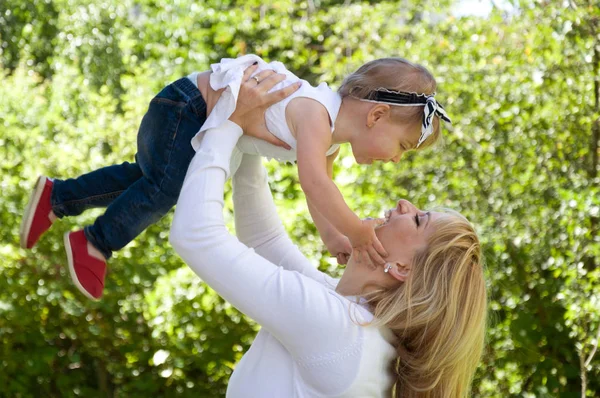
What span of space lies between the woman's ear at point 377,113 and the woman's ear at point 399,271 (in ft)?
1.40

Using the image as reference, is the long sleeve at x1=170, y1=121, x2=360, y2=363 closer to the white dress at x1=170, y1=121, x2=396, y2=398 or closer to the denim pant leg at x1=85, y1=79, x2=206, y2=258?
the white dress at x1=170, y1=121, x2=396, y2=398

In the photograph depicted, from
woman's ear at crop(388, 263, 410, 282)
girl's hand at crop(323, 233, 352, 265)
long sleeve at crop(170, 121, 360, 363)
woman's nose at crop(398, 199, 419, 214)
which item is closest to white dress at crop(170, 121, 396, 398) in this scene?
long sleeve at crop(170, 121, 360, 363)

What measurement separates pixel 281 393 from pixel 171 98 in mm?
819

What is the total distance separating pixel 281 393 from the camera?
5.71ft

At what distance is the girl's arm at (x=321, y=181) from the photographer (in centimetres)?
187

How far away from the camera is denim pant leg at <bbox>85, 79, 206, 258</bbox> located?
208 cm

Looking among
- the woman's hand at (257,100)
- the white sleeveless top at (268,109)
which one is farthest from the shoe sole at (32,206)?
the woman's hand at (257,100)

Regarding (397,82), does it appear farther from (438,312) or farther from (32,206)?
(32,206)

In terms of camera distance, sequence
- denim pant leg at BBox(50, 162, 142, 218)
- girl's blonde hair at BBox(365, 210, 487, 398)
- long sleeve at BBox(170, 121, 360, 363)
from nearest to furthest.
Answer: long sleeve at BBox(170, 121, 360, 363) < girl's blonde hair at BBox(365, 210, 487, 398) < denim pant leg at BBox(50, 162, 142, 218)

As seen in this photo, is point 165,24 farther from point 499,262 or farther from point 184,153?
point 184,153

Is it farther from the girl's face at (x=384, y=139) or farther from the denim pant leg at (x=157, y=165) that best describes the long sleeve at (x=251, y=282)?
the girl's face at (x=384, y=139)

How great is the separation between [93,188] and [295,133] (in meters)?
0.70

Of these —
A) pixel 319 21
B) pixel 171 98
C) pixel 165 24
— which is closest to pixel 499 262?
pixel 171 98

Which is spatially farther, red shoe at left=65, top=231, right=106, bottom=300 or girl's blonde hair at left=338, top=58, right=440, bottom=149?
red shoe at left=65, top=231, right=106, bottom=300
